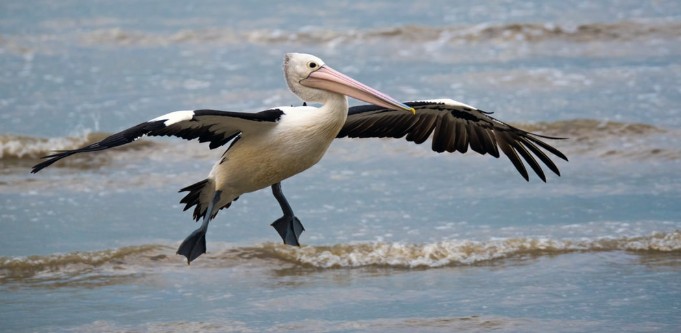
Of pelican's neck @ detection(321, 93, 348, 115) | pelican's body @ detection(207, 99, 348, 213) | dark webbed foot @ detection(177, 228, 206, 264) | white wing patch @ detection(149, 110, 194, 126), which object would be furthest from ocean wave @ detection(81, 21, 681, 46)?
white wing patch @ detection(149, 110, 194, 126)

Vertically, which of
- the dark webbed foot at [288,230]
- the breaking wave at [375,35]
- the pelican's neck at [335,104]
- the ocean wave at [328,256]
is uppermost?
the breaking wave at [375,35]

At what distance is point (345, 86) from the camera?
25.2 feet

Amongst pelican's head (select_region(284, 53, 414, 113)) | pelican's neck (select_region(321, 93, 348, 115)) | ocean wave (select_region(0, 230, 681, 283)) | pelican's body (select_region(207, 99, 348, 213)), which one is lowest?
ocean wave (select_region(0, 230, 681, 283))

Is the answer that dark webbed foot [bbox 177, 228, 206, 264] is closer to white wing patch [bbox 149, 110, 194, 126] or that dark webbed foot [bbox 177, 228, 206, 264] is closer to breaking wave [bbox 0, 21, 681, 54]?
white wing patch [bbox 149, 110, 194, 126]

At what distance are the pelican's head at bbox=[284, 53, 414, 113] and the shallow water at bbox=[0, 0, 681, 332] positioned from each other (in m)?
1.48

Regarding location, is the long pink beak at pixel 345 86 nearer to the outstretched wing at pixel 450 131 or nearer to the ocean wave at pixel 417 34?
the outstretched wing at pixel 450 131

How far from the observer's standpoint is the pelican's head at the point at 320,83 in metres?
7.65

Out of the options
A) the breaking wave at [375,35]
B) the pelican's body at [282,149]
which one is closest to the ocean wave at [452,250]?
the pelican's body at [282,149]

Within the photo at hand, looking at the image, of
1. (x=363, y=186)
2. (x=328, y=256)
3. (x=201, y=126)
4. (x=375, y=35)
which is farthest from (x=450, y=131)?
(x=375, y=35)

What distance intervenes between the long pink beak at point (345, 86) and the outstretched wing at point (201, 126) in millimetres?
337

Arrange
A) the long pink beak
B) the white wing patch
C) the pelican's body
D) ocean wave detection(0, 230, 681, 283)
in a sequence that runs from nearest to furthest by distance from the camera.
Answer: the white wing patch < the long pink beak < the pelican's body < ocean wave detection(0, 230, 681, 283)

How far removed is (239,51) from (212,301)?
931cm

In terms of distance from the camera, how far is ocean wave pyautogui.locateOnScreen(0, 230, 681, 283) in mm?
9602

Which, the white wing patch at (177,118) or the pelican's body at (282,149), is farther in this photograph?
the pelican's body at (282,149)
